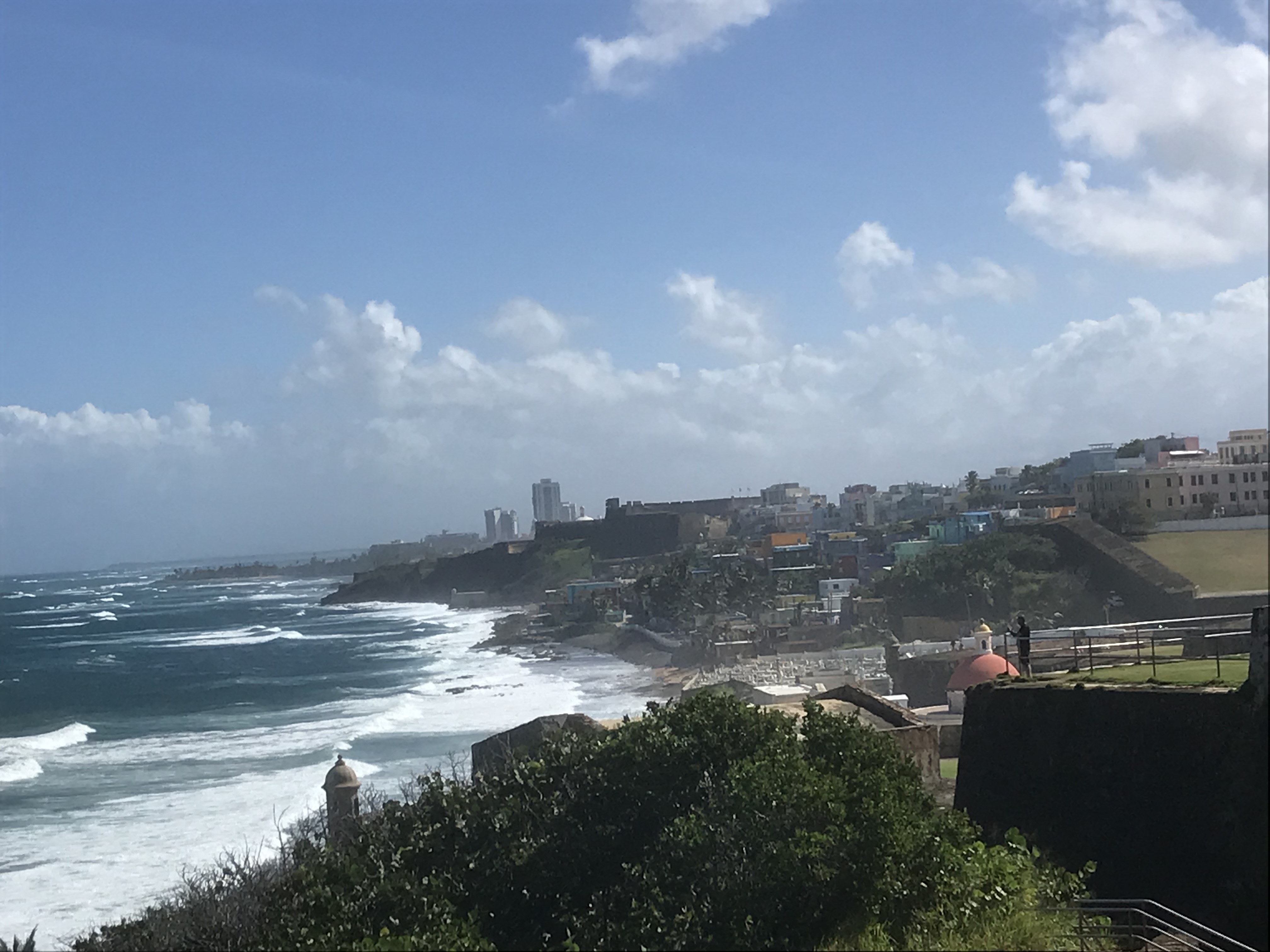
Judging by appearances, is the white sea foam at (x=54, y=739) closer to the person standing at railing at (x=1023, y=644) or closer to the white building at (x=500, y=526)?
the person standing at railing at (x=1023, y=644)

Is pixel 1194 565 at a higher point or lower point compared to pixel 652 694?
higher

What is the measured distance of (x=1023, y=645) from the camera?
11602 mm

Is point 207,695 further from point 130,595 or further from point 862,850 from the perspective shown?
point 130,595

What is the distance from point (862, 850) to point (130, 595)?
124 metres

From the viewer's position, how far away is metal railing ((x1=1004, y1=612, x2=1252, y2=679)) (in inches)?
443

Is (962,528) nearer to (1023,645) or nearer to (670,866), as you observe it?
(1023,645)

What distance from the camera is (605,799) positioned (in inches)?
360

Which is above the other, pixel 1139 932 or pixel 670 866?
pixel 670 866

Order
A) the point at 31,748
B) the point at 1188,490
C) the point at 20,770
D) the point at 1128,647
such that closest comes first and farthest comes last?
the point at 1128,647
the point at 1188,490
the point at 20,770
the point at 31,748

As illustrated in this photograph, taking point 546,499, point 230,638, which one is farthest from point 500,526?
point 230,638

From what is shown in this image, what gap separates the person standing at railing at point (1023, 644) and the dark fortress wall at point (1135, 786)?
601 millimetres

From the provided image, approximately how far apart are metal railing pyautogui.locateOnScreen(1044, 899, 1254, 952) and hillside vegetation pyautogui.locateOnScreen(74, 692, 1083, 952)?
197mm

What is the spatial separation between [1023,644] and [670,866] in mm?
5323

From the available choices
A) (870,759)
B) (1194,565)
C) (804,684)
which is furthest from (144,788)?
(1194,565)
